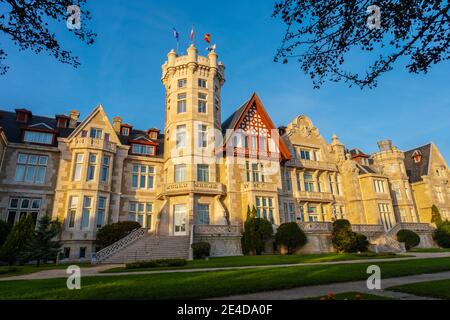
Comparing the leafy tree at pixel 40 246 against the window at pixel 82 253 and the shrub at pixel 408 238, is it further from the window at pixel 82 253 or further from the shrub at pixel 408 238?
the shrub at pixel 408 238

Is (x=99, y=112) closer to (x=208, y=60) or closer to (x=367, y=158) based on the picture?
(x=208, y=60)

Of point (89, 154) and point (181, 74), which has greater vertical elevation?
point (181, 74)

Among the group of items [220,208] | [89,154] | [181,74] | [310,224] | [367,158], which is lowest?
[310,224]

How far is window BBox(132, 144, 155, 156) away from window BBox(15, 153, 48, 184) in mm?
8617

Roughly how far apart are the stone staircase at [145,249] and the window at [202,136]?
32.5ft

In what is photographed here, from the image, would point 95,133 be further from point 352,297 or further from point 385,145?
point 385,145

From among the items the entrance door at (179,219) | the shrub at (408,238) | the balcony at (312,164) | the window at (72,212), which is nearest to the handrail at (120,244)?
the entrance door at (179,219)

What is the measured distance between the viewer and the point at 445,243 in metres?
34.2

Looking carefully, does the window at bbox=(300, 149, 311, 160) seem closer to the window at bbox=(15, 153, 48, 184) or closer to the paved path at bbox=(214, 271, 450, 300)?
the paved path at bbox=(214, 271, 450, 300)

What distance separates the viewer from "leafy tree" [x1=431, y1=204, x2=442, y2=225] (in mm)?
37281

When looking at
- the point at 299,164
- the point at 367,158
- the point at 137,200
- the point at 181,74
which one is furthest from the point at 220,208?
the point at 367,158

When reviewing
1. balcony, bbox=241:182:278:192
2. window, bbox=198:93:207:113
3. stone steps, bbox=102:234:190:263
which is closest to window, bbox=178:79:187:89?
window, bbox=198:93:207:113

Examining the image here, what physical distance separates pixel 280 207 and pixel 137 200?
15252 millimetres

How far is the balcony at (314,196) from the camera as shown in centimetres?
3325
